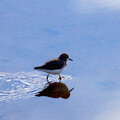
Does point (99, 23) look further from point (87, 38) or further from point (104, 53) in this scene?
point (104, 53)

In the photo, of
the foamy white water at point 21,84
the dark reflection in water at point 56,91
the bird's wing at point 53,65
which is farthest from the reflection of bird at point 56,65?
the dark reflection in water at point 56,91

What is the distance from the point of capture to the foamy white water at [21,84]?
26.2 feet

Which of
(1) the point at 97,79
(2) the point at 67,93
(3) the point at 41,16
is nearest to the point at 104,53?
(1) the point at 97,79

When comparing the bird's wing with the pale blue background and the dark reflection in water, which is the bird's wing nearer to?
the pale blue background

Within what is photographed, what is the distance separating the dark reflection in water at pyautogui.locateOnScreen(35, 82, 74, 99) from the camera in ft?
26.7

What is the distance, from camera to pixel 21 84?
8.60 m

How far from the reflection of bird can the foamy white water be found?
0.69 ft

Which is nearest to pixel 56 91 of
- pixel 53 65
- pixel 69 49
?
pixel 53 65

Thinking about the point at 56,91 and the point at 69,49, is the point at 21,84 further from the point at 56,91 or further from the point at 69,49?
the point at 69,49

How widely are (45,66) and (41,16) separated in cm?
413

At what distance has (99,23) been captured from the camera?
12.2m

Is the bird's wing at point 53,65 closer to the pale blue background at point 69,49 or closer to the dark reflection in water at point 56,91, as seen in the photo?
the pale blue background at point 69,49

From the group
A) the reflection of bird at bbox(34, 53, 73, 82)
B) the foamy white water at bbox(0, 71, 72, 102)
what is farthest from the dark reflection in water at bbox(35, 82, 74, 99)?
the reflection of bird at bbox(34, 53, 73, 82)

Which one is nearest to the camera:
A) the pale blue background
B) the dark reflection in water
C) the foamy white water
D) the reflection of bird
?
the pale blue background
